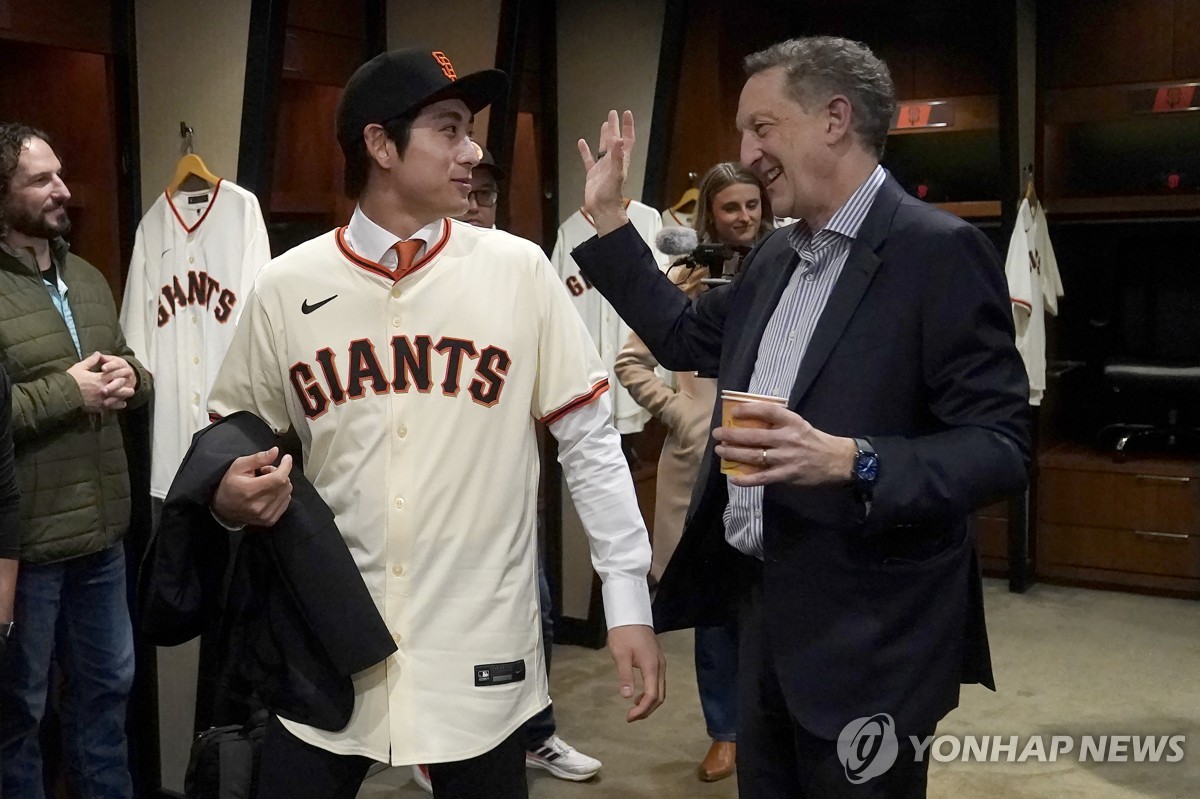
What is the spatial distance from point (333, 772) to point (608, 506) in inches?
21.6

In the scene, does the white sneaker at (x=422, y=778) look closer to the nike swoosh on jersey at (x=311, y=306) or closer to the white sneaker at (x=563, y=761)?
the white sneaker at (x=563, y=761)

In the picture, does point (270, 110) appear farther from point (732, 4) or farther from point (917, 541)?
point (732, 4)

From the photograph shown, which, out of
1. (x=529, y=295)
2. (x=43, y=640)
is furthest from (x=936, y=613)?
(x=43, y=640)

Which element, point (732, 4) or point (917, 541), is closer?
point (917, 541)

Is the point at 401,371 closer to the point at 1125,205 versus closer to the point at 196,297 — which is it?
the point at 196,297

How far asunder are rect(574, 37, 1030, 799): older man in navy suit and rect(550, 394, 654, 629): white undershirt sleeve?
165 mm

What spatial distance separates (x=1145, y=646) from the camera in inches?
178

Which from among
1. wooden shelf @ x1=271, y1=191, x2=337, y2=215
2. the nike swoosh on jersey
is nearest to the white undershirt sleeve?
the nike swoosh on jersey

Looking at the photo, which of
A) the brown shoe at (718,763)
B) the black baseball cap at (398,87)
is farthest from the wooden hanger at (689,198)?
the black baseball cap at (398,87)

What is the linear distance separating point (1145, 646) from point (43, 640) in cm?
390

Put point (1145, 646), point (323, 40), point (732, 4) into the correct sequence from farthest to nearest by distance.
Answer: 1. point (732, 4)
2. point (1145, 646)
3. point (323, 40)

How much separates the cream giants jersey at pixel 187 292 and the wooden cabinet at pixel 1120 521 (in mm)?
3888

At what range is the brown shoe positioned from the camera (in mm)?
3291

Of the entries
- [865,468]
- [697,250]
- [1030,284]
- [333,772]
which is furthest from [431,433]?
[1030,284]
